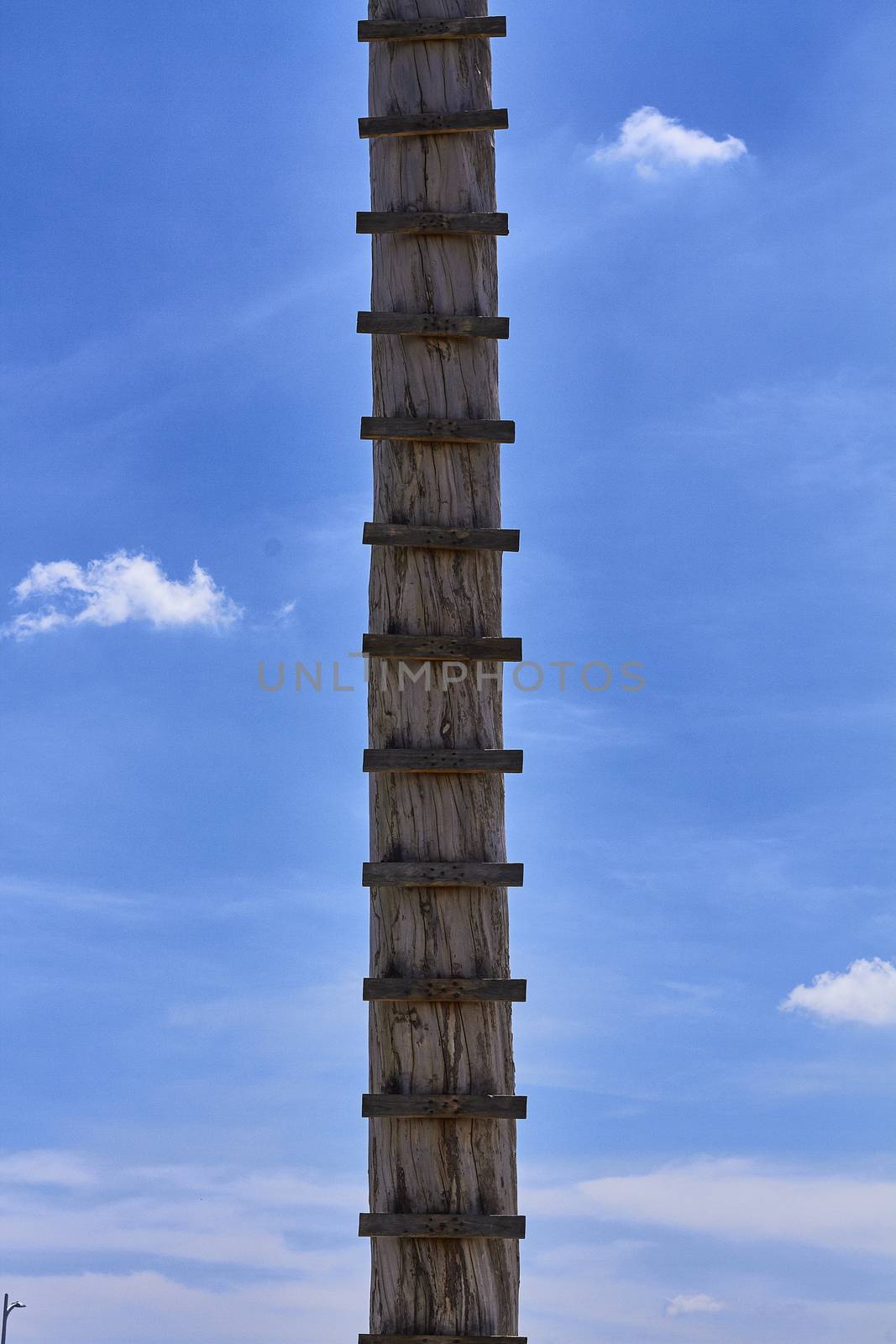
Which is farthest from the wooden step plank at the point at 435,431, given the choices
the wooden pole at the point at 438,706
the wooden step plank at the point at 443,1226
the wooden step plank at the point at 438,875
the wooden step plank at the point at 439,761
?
the wooden step plank at the point at 443,1226

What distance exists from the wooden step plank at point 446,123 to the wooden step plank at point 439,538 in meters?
2.11

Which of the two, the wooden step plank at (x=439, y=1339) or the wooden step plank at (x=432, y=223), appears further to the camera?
the wooden step plank at (x=432, y=223)

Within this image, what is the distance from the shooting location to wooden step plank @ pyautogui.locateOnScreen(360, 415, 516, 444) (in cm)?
689

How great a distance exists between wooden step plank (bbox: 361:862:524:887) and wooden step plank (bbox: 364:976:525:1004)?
418 millimetres

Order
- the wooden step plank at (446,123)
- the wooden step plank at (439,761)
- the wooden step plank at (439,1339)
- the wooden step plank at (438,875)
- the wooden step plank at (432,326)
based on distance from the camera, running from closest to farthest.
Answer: the wooden step plank at (439,1339), the wooden step plank at (438,875), the wooden step plank at (439,761), the wooden step plank at (432,326), the wooden step plank at (446,123)

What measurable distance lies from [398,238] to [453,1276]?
192 inches

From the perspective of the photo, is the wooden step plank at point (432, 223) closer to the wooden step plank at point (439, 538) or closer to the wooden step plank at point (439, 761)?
the wooden step plank at point (439, 538)

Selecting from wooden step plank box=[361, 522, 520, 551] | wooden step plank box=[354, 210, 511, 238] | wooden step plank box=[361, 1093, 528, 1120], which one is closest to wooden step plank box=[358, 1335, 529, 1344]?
wooden step plank box=[361, 1093, 528, 1120]

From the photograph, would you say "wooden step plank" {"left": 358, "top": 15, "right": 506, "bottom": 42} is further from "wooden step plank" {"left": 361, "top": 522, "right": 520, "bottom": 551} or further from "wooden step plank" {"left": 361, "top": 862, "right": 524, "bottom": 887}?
"wooden step plank" {"left": 361, "top": 862, "right": 524, "bottom": 887}

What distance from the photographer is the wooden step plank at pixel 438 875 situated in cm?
637

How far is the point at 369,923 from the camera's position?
649cm

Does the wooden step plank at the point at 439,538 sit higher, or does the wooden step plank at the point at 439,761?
the wooden step plank at the point at 439,538

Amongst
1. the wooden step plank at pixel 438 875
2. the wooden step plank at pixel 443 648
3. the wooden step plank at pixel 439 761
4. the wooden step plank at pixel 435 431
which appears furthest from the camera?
the wooden step plank at pixel 435 431

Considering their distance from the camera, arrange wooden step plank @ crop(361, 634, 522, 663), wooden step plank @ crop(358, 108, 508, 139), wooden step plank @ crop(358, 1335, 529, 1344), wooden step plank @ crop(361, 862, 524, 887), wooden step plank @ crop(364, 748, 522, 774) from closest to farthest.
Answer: wooden step plank @ crop(358, 1335, 529, 1344) < wooden step plank @ crop(361, 862, 524, 887) < wooden step plank @ crop(364, 748, 522, 774) < wooden step plank @ crop(361, 634, 522, 663) < wooden step plank @ crop(358, 108, 508, 139)
